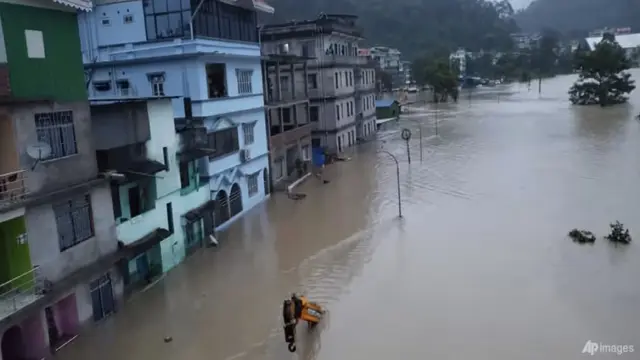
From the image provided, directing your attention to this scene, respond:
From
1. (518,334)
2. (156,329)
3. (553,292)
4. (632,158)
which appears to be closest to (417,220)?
(553,292)

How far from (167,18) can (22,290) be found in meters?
13.2

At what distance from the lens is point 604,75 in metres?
61.8

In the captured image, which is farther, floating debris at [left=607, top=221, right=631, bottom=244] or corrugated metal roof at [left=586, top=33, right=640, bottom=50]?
corrugated metal roof at [left=586, top=33, right=640, bottom=50]

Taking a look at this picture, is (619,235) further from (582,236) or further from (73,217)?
(73,217)

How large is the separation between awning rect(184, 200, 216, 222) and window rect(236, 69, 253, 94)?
5804 mm

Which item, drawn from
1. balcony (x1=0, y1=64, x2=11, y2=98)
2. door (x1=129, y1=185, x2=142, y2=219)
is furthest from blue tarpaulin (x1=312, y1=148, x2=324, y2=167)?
balcony (x1=0, y1=64, x2=11, y2=98)

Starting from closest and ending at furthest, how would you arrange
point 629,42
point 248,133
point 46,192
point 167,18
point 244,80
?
point 46,192
point 167,18
point 244,80
point 248,133
point 629,42

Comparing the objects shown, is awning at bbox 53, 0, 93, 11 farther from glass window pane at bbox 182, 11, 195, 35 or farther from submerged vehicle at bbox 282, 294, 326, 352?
submerged vehicle at bbox 282, 294, 326, 352

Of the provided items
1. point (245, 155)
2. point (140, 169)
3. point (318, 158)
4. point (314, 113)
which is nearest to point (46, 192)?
point (140, 169)

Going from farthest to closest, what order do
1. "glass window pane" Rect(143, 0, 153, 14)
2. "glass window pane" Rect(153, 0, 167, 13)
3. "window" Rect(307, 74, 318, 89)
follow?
"window" Rect(307, 74, 318, 89) < "glass window pane" Rect(143, 0, 153, 14) < "glass window pane" Rect(153, 0, 167, 13)

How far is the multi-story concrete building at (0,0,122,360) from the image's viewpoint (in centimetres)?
1141

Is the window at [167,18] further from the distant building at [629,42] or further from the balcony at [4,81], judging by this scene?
the distant building at [629,42]

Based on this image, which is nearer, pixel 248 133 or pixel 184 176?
pixel 184 176

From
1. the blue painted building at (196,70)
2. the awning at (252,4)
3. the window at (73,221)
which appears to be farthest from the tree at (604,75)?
the window at (73,221)
